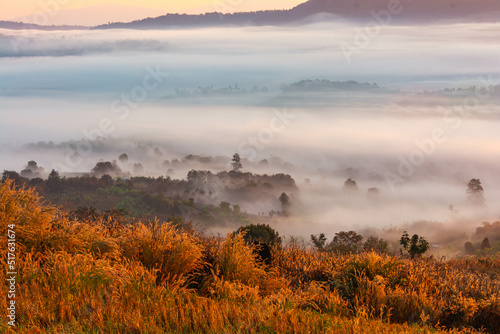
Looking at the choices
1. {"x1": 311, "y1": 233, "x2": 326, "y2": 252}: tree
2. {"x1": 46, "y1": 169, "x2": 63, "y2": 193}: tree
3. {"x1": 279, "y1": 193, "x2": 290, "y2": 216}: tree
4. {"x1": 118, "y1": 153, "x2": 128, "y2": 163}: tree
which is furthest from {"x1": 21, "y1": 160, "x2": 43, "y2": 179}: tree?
{"x1": 311, "y1": 233, "x2": 326, "y2": 252}: tree

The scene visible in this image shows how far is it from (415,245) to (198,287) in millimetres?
7963

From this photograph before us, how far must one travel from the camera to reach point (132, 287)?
7410 millimetres

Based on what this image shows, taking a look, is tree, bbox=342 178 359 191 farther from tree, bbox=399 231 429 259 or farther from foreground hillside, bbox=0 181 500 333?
foreground hillside, bbox=0 181 500 333

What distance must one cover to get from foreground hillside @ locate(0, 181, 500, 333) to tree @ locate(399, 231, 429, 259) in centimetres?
340

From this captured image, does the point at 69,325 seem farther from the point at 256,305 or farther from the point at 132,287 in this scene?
the point at 256,305

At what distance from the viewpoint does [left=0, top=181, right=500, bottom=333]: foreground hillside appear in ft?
21.4

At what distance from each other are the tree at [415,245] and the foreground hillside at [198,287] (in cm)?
340

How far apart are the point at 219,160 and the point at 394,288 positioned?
2975 inches

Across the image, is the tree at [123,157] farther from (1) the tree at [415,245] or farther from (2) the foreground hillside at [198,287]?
(2) the foreground hillside at [198,287]

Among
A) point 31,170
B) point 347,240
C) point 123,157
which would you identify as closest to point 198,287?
point 347,240

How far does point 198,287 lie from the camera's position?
28.1 ft

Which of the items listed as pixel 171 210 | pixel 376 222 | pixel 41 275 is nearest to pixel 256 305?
pixel 41 275

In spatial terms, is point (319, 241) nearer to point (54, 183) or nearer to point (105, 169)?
point (54, 183)

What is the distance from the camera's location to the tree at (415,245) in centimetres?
1457
